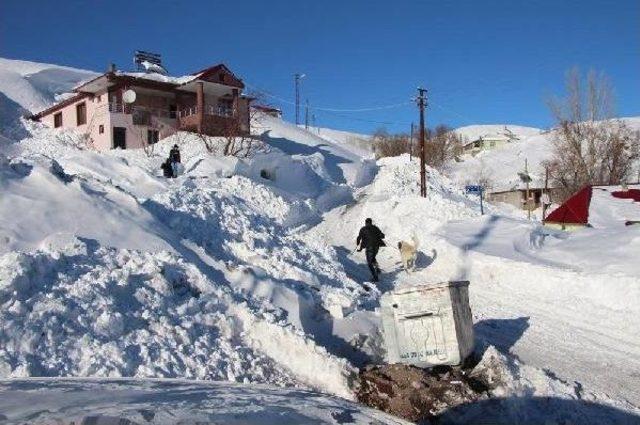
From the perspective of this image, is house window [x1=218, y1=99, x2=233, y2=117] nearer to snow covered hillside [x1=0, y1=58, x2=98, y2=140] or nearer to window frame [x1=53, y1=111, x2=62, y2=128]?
window frame [x1=53, y1=111, x2=62, y2=128]

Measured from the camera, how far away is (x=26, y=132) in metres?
42.3

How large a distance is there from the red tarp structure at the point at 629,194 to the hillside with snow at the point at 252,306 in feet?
28.9

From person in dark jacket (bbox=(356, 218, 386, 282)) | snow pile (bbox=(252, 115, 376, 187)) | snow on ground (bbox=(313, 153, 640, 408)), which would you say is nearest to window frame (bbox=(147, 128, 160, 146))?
snow pile (bbox=(252, 115, 376, 187))

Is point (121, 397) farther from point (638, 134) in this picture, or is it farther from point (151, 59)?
point (638, 134)

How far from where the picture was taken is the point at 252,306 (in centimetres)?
976

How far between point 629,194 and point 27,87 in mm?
46117

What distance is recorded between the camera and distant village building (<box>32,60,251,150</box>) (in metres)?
38.9

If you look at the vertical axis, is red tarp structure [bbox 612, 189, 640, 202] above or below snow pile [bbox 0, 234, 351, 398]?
above

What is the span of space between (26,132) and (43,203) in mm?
35080

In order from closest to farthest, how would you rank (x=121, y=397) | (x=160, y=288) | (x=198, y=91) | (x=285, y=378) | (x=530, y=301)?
(x=121, y=397) < (x=285, y=378) < (x=160, y=288) < (x=530, y=301) < (x=198, y=91)

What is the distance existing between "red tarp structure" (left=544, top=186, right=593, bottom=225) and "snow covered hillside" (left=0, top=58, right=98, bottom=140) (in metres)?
33.5

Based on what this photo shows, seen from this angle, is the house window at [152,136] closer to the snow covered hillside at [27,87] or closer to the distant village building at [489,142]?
the snow covered hillside at [27,87]

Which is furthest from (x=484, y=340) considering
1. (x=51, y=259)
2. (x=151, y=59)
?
(x=151, y=59)

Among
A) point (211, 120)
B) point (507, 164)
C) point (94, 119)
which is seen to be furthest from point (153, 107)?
point (507, 164)
